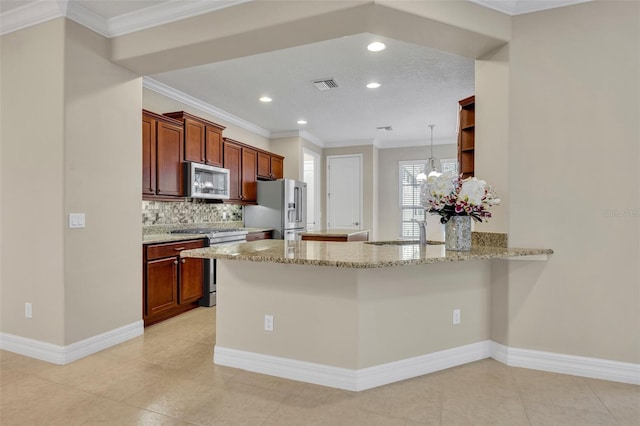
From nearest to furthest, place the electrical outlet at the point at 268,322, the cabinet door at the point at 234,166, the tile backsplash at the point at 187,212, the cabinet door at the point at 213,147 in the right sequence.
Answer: the electrical outlet at the point at 268,322, the tile backsplash at the point at 187,212, the cabinet door at the point at 213,147, the cabinet door at the point at 234,166

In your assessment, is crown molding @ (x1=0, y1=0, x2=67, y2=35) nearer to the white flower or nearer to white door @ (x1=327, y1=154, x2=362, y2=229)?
the white flower

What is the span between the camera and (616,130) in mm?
2475

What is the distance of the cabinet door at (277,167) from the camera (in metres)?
6.55

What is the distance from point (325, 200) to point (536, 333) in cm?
578

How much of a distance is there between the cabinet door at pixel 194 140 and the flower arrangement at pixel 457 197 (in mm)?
3041

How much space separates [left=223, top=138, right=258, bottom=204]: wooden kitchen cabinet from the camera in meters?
5.38

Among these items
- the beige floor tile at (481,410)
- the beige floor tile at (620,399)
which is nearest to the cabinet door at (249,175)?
the beige floor tile at (481,410)

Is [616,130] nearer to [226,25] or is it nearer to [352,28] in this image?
[352,28]

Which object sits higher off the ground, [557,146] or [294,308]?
[557,146]

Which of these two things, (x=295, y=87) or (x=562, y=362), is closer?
(x=562, y=362)

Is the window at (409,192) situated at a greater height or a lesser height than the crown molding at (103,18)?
lesser

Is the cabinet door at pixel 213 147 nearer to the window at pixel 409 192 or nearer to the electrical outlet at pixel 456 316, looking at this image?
the electrical outlet at pixel 456 316

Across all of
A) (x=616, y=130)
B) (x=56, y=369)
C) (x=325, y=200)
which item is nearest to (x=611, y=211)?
(x=616, y=130)

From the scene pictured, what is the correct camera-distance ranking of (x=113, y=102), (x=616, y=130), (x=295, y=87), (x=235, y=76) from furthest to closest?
1. (x=295, y=87)
2. (x=235, y=76)
3. (x=113, y=102)
4. (x=616, y=130)
